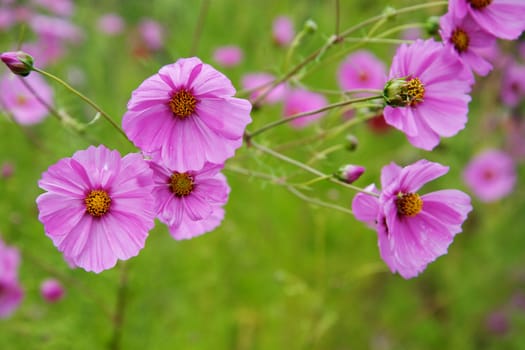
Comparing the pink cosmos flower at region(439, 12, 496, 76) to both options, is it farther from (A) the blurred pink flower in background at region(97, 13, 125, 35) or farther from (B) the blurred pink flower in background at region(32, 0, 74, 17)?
(A) the blurred pink flower in background at region(97, 13, 125, 35)

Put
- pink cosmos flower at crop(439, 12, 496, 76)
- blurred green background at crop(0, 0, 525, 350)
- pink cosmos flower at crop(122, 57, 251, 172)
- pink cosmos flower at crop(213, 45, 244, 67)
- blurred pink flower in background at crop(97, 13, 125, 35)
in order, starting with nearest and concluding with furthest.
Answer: pink cosmos flower at crop(122, 57, 251, 172)
pink cosmos flower at crop(439, 12, 496, 76)
blurred green background at crop(0, 0, 525, 350)
pink cosmos flower at crop(213, 45, 244, 67)
blurred pink flower in background at crop(97, 13, 125, 35)

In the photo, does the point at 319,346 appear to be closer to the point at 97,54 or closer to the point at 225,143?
the point at 225,143

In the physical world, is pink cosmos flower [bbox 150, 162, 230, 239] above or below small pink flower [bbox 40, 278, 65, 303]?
below

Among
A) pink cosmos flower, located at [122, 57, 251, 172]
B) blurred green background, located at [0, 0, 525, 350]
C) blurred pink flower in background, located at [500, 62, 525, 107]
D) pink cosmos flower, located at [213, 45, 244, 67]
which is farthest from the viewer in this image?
pink cosmos flower, located at [213, 45, 244, 67]

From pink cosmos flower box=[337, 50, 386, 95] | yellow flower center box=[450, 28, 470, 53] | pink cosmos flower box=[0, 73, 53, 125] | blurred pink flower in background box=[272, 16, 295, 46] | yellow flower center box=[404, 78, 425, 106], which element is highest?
blurred pink flower in background box=[272, 16, 295, 46]

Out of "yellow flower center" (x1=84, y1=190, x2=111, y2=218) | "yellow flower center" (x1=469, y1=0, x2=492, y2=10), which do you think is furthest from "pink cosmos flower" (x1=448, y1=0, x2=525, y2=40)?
"yellow flower center" (x1=84, y1=190, x2=111, y2=218)

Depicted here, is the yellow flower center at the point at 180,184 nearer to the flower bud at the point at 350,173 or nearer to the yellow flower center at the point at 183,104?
the yellow flower center at the point at 183,104

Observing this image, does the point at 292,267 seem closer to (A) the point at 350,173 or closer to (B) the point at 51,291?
(B) the point at 51,291

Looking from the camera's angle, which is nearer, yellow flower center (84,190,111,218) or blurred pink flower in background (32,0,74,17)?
yellow flower center (84,190,111,218)
